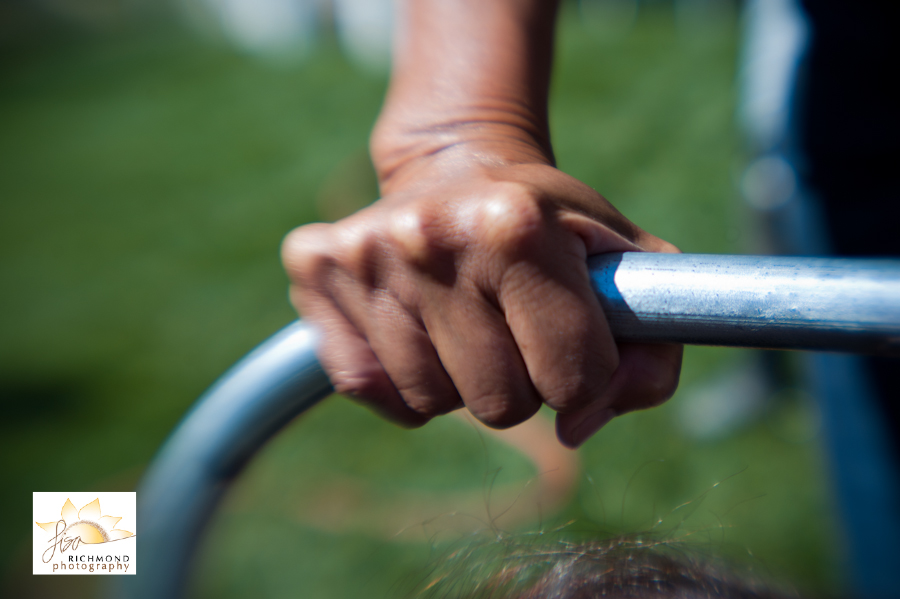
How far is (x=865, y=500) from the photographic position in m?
1.09

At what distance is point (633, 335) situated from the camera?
370mm

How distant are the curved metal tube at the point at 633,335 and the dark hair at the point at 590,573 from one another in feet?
0.75

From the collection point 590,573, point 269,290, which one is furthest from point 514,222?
point 269,290

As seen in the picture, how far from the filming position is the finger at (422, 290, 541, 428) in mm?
391

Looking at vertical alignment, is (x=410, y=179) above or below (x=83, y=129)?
below

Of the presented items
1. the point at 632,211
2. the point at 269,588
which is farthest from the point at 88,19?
the point at 269,588

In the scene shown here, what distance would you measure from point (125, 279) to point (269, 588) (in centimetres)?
271

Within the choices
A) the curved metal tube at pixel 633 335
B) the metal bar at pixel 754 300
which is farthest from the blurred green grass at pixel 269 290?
the metal bar at pixel 754 300

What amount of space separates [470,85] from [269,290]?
3.09 meters

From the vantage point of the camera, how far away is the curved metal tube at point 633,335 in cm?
31

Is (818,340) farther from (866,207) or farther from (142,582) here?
(866,207)

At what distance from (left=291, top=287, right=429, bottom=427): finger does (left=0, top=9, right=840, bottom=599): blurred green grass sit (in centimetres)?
15

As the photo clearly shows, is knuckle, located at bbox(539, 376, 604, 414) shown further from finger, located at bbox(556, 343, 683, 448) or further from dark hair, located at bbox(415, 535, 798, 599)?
dark hair, located at bbox(415, 535, 798, 599)

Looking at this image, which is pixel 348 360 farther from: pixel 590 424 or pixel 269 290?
pixel 269 290
